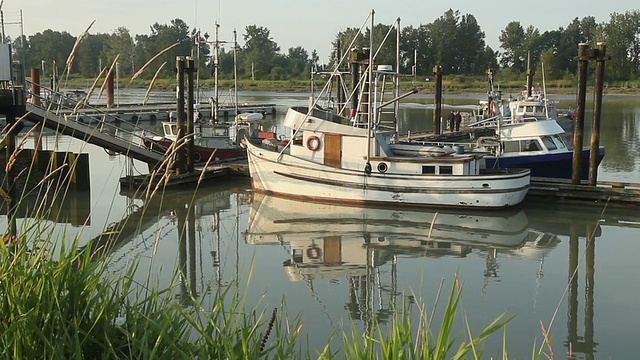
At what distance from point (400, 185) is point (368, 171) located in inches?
34.5

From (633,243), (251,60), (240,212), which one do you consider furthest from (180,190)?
(251,60)

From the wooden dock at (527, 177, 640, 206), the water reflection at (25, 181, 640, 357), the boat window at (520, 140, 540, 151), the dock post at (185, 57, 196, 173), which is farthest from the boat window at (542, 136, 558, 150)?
the dock post at (185, 57, 196, 173)

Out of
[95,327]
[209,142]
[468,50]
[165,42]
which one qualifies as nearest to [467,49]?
[468,50]

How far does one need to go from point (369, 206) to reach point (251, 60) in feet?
322

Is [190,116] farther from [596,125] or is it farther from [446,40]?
[446,40]

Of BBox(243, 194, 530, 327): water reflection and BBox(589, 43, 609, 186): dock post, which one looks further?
BBox(589, 43, 609, 186): dock post

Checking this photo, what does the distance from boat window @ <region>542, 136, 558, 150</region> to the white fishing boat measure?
2.16 metres

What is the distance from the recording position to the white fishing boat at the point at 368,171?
61.0 feet

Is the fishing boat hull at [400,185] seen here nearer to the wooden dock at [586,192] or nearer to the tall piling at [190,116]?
the wooden dock at [586,192]

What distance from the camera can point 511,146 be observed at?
2239cm

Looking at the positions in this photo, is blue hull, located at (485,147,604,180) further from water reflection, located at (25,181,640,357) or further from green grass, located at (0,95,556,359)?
green grass, located at (0,95,556,359)

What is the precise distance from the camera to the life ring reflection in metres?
14.4

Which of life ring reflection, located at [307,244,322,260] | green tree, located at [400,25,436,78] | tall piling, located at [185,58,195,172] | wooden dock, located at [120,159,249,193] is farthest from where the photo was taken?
green tree, located at [400,25,436,78]

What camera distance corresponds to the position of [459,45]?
11431 cm
